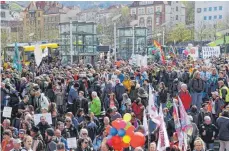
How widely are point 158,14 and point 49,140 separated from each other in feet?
354

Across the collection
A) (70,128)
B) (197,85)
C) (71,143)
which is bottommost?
(71,143)

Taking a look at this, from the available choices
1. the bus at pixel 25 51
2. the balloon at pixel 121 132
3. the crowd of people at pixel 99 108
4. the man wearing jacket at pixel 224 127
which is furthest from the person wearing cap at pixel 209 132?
the bus at pixel 25 51

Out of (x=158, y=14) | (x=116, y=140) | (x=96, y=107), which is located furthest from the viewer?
(x=158, y=14)

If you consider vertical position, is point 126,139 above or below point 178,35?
below

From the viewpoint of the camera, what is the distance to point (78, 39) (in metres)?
34.2

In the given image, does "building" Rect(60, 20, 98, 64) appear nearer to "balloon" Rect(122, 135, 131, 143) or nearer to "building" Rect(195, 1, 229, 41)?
"balloon" Rect(122, 135, 131, 143)

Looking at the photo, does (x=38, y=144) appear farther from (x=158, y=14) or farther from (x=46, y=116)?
(x=158, y=14)

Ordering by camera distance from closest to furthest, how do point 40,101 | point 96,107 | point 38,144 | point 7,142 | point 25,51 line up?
1. point 38,144
2. point 7,142
3. point 40,101
4. point 96,107
5. point 25,51

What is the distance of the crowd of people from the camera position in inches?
434

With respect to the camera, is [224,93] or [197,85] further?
[197,85]

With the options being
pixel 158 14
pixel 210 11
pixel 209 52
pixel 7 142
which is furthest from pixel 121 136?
pixel 158 14

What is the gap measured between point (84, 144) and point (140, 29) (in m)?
28.5

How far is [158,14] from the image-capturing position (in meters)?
117

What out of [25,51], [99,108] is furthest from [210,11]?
[99,108]
